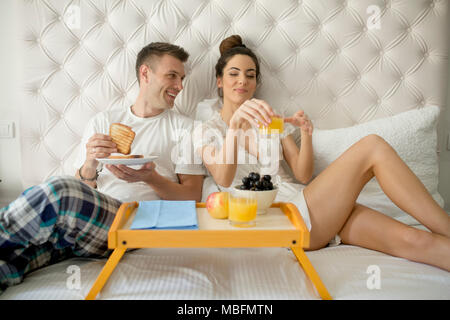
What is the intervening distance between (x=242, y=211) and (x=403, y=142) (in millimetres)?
1099

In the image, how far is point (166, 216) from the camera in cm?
114

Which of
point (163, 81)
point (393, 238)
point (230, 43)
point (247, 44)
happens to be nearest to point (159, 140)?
point (163, 81)

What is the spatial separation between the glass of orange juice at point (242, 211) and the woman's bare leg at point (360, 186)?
36cm

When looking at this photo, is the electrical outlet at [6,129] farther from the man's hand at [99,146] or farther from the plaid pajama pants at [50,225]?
the plaid pajama pants at [50,225]

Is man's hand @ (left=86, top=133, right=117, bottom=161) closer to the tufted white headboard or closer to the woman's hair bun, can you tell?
the tufted white headboard

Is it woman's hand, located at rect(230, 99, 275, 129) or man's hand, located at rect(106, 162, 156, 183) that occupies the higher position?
woman's hand, located at rect(230, 99, 275, 129)

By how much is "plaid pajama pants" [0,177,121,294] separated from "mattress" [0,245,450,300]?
0.16ft

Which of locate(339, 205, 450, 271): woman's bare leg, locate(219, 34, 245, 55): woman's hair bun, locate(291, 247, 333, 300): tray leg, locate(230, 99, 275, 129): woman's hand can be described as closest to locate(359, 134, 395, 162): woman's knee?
locate(339, 205, 450, 271): woman's bare leg

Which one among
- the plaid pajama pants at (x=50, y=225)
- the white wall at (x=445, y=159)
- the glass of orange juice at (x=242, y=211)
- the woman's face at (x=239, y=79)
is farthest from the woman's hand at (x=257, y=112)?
the white wall at (x=445, y=159)

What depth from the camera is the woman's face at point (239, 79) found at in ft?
5.92

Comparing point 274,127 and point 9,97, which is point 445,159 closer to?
point 274,127

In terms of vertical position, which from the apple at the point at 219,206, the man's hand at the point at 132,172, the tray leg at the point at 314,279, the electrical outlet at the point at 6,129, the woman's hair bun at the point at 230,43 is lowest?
the tray leg at the point at 314,279

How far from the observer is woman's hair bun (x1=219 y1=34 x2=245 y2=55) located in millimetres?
1886
